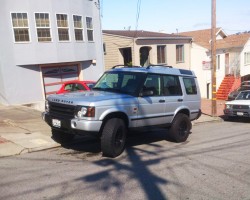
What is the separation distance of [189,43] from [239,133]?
18.2 metres

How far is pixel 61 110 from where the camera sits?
7000 mm

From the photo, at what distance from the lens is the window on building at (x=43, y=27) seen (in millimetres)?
16508

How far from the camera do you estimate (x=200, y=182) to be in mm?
5562

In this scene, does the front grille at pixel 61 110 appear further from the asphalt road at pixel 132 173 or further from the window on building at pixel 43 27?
the window on building at pixel 43 27

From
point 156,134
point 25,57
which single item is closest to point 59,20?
point 25,57

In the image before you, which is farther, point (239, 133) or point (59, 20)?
point (59, 20)

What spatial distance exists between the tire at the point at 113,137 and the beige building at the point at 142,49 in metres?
17.1

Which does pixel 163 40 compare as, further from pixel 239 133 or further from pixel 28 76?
pixel 239 133

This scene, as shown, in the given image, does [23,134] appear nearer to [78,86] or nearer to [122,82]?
[122,82]

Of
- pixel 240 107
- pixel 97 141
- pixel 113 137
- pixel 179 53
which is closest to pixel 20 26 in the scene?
pixel 97 141

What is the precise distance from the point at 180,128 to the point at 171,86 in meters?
A: 1.25

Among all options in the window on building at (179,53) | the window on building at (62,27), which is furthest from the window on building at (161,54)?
the window on building at (62,27)

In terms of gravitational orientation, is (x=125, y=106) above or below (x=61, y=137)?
above

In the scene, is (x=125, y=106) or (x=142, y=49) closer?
(x=125, y=106)
